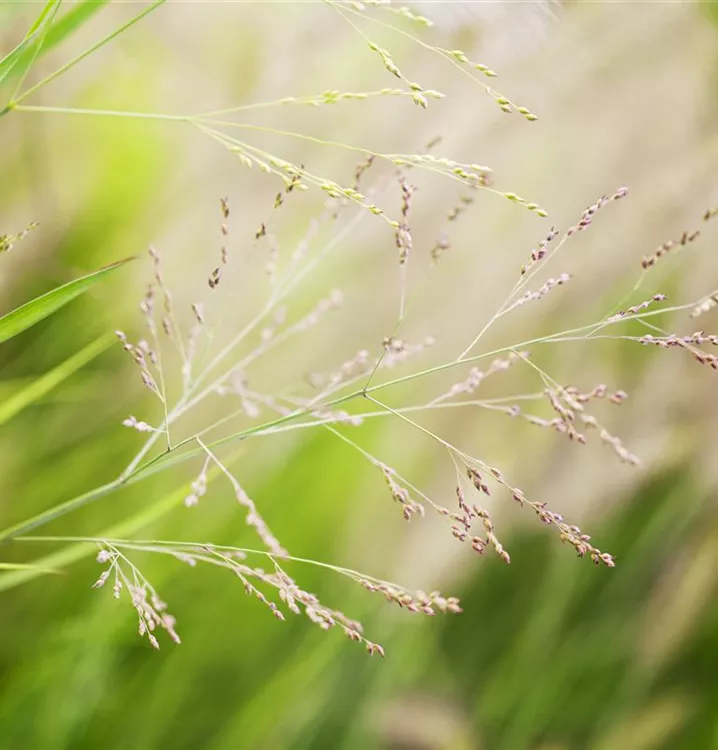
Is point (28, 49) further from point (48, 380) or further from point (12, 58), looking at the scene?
point (48, 380)

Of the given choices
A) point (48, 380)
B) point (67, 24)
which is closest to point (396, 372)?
point (48, 380)

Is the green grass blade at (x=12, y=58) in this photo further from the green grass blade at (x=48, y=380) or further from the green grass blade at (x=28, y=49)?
the green grass blade at (x=48, y=380)

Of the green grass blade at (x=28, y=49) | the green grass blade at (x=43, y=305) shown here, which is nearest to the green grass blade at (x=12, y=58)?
the green grass blade at (x=28, y=49)

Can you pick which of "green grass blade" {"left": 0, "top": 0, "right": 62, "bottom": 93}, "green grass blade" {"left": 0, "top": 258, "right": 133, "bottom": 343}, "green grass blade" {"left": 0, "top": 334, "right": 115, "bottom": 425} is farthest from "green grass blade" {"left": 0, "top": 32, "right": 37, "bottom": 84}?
"green grass blade" {"left": 0, "top": 334, "right": 115, "bottom": 425}

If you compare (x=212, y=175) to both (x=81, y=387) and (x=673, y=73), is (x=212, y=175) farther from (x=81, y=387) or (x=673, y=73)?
(x=673, y=73)

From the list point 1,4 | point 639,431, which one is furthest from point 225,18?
point 639,431
